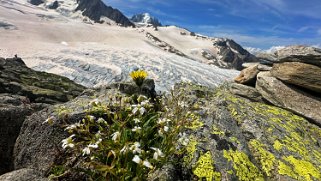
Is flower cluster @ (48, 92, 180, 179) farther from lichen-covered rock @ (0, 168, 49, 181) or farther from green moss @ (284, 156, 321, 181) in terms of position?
green moss @ (284, 156, 321, 181)

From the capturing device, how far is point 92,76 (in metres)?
49.5

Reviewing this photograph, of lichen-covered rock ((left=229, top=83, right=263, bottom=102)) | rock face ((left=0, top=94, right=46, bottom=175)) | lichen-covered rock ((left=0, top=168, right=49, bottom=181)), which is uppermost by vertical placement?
lichen-covered rock ((left=229, top=83, right=263, bottom=102))

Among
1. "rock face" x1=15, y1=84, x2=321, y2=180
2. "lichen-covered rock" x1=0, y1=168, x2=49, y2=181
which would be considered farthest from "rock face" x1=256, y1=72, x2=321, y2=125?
"lichen-covered rock" x1=0, y1=168, x2=49, y2=181

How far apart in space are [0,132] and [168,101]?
2.85m

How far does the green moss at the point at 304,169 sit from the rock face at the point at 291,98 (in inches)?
101

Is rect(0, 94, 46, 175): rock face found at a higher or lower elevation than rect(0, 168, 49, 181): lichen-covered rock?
lower

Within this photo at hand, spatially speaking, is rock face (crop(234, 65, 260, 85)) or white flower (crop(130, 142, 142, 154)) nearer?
white flower (crop(130, 142, 142, 154))

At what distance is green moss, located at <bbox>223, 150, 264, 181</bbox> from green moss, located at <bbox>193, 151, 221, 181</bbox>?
304 mm

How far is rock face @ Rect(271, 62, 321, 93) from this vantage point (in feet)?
25.0

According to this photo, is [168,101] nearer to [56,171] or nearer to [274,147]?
[274,147]

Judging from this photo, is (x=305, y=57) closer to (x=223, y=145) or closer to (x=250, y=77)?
(x=250, y=77)

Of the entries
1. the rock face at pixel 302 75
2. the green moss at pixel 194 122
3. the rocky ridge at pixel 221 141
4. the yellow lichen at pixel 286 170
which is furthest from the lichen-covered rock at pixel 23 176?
the rock face at pixel 302 75

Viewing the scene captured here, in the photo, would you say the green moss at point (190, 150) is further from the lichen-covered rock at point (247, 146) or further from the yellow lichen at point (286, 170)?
the yellow lichen at point (286, 170)

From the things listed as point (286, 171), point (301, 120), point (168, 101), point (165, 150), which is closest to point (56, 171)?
point (165, 150)
